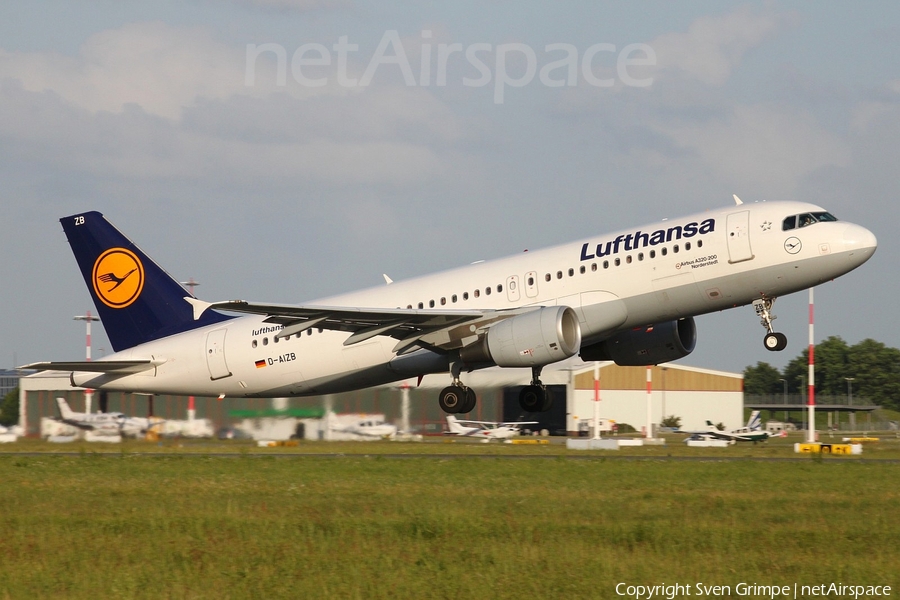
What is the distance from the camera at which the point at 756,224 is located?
25.8 m

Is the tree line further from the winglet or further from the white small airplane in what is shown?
the winglet

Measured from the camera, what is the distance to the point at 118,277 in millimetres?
34188

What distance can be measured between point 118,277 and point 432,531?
64.6 feet

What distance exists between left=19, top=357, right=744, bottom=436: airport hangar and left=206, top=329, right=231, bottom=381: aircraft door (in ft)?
12.6

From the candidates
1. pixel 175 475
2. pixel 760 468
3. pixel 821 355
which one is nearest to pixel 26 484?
pixel 175 475

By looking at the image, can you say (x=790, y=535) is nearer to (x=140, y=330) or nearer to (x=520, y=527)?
(x=520, y=527)

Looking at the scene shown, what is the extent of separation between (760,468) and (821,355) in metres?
126

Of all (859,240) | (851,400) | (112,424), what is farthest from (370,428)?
(851,400)

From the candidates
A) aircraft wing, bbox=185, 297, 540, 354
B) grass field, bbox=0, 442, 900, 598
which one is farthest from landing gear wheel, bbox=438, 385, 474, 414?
grass field, bbox=0, 442, 900, 598

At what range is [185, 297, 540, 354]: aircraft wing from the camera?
87.8 ft

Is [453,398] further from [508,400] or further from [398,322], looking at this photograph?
[508,400]

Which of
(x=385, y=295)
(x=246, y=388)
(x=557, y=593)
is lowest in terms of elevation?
(x=557, y=593)

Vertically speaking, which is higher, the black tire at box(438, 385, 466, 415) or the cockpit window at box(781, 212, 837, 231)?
the cockpit window at box(781, 212, 837, 231)

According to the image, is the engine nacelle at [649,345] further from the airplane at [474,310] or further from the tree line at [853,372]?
the tree line at [853,372]
